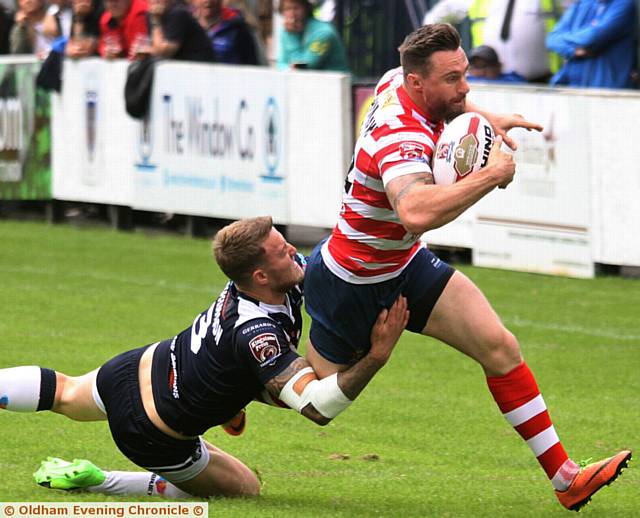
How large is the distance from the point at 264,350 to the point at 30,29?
1277 cm

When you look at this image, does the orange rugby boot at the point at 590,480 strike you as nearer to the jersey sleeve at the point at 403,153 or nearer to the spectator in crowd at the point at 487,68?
the jersey sleeve at the point at 403,153

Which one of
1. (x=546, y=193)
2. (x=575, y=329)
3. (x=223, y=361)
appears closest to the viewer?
(x=223, y=361)

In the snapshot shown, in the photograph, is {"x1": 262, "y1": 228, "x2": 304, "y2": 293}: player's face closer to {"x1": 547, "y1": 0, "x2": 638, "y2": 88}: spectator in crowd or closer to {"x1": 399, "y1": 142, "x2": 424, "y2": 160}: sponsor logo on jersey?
{"x1": 399, "y1": 142, "x2": 424, "y2": 160}: sponsor logo on jersey

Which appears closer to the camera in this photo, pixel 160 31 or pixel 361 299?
pixel 361 299

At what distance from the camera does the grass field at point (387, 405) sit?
688 cm

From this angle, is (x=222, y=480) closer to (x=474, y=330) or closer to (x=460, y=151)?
(x=474, y=330)

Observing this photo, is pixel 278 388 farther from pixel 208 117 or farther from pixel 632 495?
pixel 208 117

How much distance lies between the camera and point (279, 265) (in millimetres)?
6477

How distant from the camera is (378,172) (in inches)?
249

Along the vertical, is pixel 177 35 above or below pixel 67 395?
below

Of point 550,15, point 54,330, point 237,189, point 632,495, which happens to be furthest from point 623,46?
point 632,495

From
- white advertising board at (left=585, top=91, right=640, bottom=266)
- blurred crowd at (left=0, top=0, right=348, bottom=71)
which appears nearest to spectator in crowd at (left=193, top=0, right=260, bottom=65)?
blurred crowd at (left=0, top=0, right=348, bottom=71)

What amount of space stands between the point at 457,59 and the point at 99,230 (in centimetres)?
1058

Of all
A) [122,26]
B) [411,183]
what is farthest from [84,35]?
[411,183]
